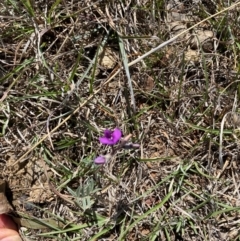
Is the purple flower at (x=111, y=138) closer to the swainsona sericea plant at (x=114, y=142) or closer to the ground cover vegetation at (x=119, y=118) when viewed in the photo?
the swainsona sericea plant at (x=114, y=142)

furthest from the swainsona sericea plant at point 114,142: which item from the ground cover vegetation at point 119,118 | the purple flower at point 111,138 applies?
the ground cover vegetation at point 119,118

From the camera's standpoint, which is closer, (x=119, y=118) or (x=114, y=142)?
(x=114, y=142)

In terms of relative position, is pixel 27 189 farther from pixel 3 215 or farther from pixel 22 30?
pixel 22 30

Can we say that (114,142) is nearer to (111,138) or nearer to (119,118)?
(111,138)

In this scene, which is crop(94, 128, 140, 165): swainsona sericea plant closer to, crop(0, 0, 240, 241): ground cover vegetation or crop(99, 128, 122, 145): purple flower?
crop(99, 128, 122, 145): purple flower

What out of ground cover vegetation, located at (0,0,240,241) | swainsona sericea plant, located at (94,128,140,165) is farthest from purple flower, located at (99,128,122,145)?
ground cover vegetation, located at (0,0,240,241)

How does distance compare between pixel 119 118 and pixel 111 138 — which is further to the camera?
pixel 119 118

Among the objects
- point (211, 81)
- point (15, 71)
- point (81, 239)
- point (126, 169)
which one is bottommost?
point (81, 239)

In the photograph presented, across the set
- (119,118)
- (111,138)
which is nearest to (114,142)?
(111,138)

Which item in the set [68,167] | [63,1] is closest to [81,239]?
[68,167]
